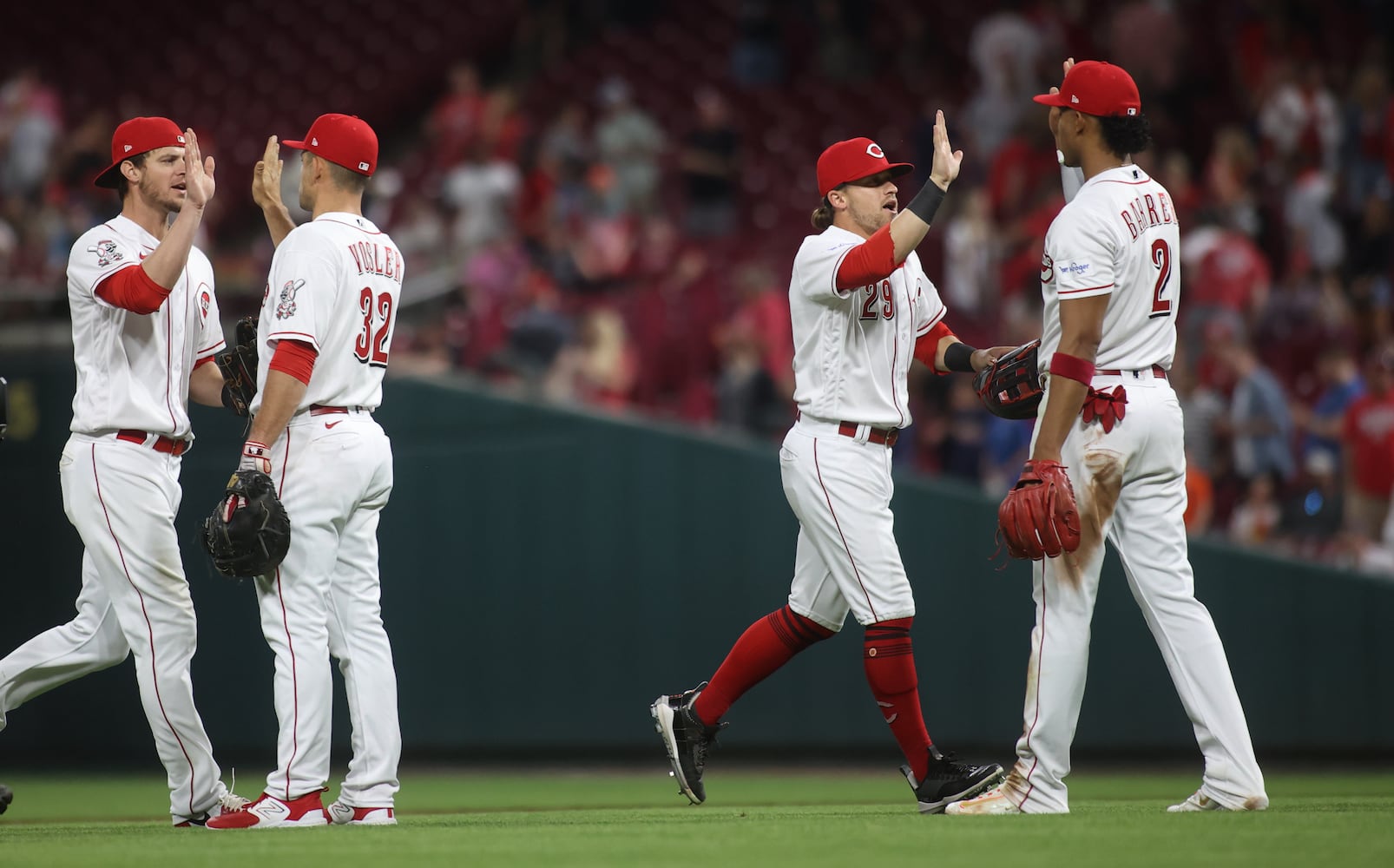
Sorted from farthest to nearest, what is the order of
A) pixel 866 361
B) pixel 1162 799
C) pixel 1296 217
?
pixel 1296 217, pixel 1162 799, pixel 866 361

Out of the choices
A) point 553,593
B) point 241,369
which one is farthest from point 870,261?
point 553,593

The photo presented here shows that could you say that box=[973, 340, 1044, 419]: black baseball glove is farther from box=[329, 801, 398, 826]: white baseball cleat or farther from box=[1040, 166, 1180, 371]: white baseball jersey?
box=[329, 801, 398, 826]: white baseball cleat

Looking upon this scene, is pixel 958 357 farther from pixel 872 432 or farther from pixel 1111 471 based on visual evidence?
pixel 1111 471

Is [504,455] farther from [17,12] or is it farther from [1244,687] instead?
[17,12]

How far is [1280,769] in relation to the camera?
26.2 feet

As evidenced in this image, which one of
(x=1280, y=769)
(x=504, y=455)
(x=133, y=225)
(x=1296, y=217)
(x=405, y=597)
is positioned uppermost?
(x=1296, y=217)

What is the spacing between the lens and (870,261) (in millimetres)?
4863

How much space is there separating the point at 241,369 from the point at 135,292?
1.58ft

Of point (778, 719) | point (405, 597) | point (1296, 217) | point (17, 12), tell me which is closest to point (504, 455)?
point (405, 597)

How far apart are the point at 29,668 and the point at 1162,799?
4.03 m

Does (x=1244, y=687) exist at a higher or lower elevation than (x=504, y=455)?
lower

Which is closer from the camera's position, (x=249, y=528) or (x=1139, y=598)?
(x=249, y=528)

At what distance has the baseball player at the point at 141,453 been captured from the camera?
4.93m

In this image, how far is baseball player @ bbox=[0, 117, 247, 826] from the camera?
16.2 feet
